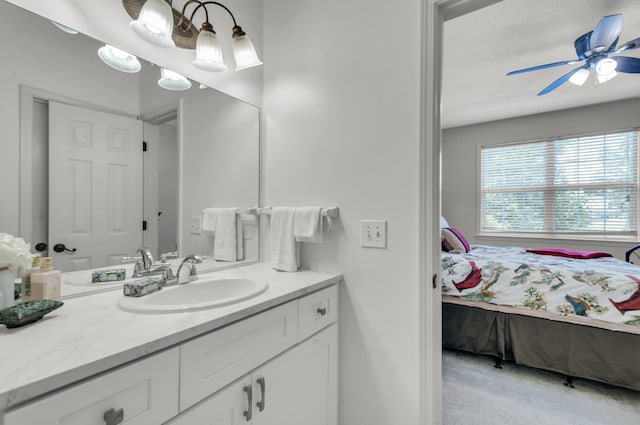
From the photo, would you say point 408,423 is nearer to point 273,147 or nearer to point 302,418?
point 302,418

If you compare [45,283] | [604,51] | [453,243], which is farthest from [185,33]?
[604,51]

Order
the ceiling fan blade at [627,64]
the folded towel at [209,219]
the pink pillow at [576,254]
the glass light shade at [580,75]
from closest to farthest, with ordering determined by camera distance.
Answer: the folded towel at [209,219] < the ceiling fan blade at [627,64] < the glass light shade at [580,75] < the pink pillow at [576,254]

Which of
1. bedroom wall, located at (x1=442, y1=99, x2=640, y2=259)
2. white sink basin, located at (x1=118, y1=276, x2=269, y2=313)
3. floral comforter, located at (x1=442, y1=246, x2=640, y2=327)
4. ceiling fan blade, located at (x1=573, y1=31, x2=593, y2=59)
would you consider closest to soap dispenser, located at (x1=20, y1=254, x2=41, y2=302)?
white sink basin, located at (x1=118, y1=276, x2=269, y2=313)

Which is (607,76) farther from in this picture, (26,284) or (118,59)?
(26,284)

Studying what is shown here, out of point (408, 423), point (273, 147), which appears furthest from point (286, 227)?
point (408, 423)

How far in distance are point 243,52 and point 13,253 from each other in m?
1.14

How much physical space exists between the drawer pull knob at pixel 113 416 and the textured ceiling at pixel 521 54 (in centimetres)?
268

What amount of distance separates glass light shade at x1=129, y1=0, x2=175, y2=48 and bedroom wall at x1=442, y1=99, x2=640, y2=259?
174 inches

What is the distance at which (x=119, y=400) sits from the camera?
65cm

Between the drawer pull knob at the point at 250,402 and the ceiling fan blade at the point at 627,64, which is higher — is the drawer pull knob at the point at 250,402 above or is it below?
below

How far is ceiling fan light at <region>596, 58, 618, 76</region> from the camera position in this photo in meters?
2.16

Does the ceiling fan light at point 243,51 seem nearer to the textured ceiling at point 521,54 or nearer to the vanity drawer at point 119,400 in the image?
the vanity drawer at point 119,400

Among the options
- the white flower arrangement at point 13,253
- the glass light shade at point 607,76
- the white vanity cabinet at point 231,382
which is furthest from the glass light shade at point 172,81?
the glass light shade at point 607,76

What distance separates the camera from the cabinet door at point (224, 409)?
782 millimetres
